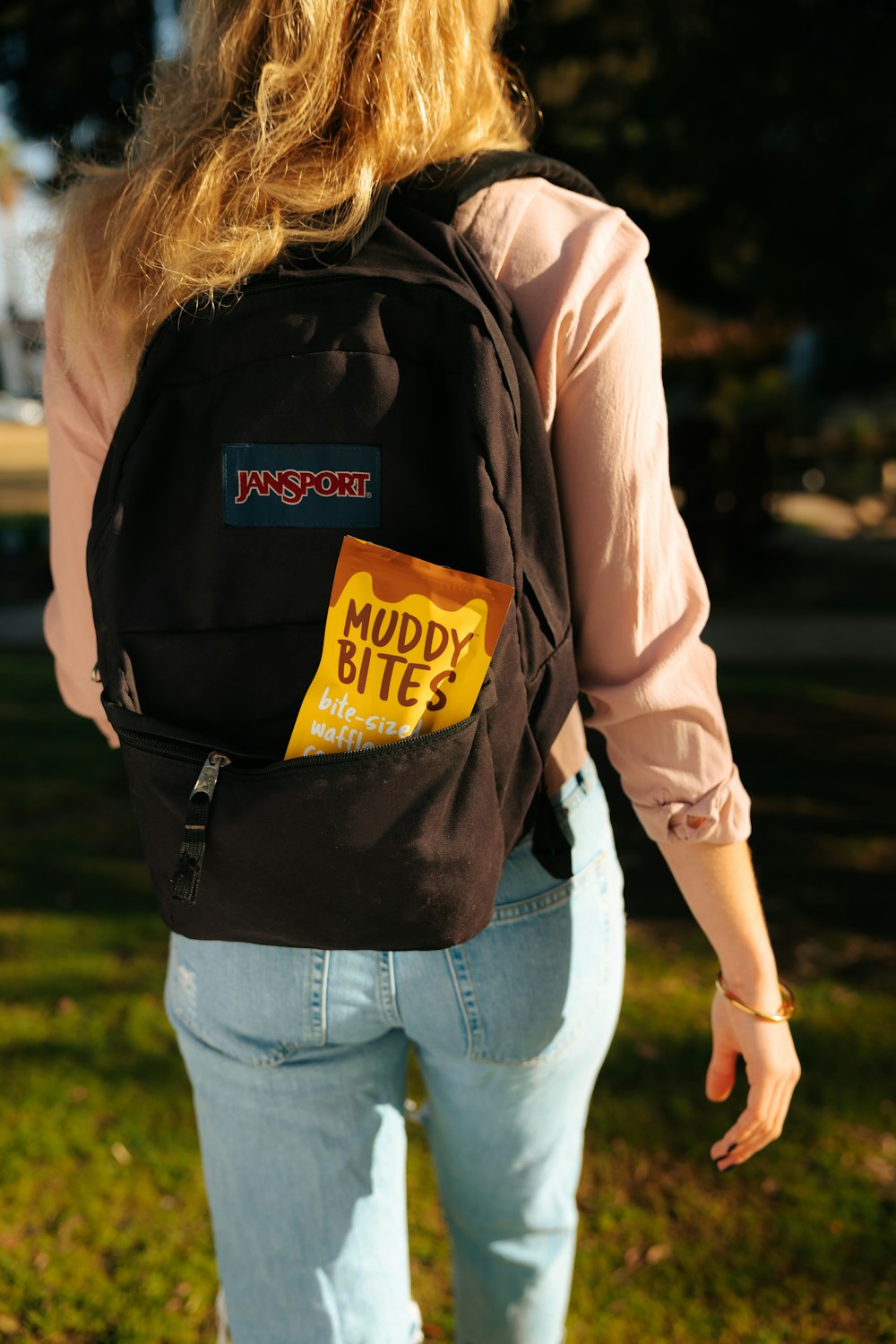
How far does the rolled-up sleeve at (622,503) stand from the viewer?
1.15 metres

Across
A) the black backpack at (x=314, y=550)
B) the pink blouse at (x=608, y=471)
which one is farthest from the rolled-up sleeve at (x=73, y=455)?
the black backpack at (x=314, y=550)

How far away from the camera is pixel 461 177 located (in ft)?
3.86

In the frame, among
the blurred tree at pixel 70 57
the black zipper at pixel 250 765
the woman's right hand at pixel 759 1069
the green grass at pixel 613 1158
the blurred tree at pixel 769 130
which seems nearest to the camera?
the black zipper at pixel 250 765

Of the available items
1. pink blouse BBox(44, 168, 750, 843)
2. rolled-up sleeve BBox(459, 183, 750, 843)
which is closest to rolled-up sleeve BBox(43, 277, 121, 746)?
pink blouse BBox(44, 168, 750, 843)

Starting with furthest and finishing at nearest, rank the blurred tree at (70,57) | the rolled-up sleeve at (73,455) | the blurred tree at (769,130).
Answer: the blurred tree at (70,57)
the blurred tree at (769,130)
the rolled-up sleeve at (73,455)

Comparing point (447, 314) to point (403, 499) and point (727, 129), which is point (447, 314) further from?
point (727, 129)

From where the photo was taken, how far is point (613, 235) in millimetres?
1156

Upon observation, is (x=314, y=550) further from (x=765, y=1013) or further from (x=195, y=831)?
(x=765, y=1013)

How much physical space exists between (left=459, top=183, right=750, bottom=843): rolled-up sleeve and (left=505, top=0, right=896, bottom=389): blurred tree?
446 centimetres

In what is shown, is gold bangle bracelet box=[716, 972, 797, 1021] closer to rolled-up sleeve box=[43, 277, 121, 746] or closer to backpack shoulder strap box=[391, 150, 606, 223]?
rolled-up sleeve box=[43, 277, 121, 746]

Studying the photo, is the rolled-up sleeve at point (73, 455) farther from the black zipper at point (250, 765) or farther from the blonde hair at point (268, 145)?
the black zipper at point (250, 765)

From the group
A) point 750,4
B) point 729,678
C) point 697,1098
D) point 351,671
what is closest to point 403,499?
point 351,671

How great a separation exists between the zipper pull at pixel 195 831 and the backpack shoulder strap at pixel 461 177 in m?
0.62

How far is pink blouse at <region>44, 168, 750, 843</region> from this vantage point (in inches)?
45.3
